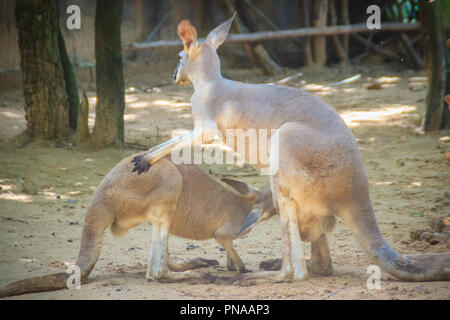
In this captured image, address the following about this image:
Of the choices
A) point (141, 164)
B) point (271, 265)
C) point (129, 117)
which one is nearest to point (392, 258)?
point (271, 265)

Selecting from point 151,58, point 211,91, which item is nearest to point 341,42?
point 151,58

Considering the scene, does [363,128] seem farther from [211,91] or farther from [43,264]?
[43,264]

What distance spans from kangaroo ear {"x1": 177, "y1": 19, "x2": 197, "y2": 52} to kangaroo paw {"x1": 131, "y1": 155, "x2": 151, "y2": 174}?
3.85 feet

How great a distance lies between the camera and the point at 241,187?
486cm

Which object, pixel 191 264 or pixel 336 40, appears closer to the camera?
pixel 191 264

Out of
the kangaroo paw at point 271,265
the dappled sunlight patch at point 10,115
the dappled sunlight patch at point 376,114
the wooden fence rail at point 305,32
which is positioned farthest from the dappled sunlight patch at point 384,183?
the wooden fence rail at point 305,32

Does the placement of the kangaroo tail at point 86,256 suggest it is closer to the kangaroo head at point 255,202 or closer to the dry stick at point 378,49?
the kangaroo head at point 255,202

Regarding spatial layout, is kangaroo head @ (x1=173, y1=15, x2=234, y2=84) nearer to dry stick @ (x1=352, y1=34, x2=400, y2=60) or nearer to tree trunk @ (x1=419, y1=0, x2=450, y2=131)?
tree trunk @ (x1=419, y1=0, x2=450, y2=131)

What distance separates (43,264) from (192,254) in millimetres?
1367

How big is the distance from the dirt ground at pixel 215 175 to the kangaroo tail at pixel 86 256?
9cm

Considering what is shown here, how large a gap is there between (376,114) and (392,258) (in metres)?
6.64

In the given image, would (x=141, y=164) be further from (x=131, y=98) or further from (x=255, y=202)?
(x=131, y=98)

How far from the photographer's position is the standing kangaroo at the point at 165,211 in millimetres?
4531

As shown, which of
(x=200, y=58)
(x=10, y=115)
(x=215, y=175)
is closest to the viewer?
(x=200, y=58)
